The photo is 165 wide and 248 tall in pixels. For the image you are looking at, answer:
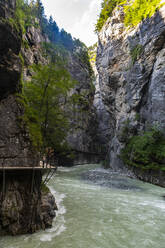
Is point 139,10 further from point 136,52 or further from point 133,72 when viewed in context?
Answer: point 133,72

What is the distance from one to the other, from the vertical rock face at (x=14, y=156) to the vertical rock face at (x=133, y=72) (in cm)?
1436

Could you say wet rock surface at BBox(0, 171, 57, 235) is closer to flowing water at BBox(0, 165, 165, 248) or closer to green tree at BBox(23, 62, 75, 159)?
flowing water at BBox(0, 165, 165, 248)

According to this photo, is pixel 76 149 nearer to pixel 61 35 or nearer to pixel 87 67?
pixel 87 67

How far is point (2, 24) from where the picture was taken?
6.06 metres

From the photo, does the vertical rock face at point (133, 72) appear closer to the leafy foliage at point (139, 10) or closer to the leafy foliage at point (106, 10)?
the leafy foliage at point (139, 10)

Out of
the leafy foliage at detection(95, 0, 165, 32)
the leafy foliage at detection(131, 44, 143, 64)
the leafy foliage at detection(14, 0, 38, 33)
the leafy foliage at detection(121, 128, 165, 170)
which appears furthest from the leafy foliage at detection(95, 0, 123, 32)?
the leafy foliage at detection(121, 128, 165, 170)

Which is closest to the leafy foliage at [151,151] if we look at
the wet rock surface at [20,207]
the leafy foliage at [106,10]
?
the wet rock surface at [20,207]

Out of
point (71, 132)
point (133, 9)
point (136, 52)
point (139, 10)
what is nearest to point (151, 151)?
point (71, 132)

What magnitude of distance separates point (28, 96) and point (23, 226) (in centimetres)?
648

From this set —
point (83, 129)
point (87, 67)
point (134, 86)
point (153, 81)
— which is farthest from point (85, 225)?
point (87, 67)

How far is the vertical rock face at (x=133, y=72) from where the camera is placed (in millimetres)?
18453

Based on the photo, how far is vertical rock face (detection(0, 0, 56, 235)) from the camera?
5.85 meters

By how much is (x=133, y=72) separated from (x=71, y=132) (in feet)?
51.9

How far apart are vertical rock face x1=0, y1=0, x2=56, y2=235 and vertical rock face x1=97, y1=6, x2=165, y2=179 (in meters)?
14.4
